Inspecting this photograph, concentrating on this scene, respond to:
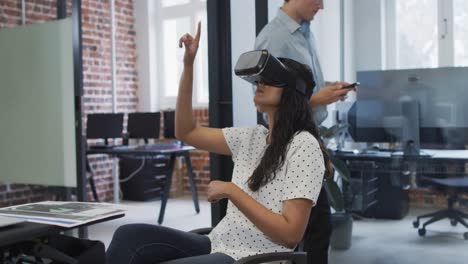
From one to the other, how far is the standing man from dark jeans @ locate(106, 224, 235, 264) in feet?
1.85

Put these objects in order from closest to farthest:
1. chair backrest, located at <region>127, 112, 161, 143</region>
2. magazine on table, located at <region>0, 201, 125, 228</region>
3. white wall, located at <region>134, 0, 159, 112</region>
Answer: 1. magazine on table, located at <region>0, 201, 125, 228</region>
2. chair backrest, located at <region>127, 112, 161, 143</region>
3. white wall, located at <region>134, 0, 159, 112</region>

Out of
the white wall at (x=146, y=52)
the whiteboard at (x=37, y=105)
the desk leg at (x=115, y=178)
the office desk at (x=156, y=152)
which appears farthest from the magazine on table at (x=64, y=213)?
the white wall at (x=146, y=52)

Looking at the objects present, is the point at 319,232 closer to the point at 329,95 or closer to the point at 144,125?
Answer: the point at 329,95

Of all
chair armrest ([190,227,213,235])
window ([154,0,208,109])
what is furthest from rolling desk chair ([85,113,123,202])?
chair armrest ([190,227,213,235])

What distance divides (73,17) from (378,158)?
2.26m

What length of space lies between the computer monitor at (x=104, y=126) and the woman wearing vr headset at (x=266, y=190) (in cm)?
392

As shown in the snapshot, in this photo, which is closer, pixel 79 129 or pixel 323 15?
pixel 323 15

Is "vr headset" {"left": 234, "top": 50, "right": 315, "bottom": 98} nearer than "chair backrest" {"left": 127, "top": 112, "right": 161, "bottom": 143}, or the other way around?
"vr headset" {"left": 234, "top": 50, "right": 315, "bottom": 98}

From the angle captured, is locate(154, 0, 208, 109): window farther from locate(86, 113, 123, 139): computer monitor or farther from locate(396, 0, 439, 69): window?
locate(396, 0, 439, 69): window

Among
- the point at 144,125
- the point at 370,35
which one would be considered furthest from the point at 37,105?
the point at 370,35

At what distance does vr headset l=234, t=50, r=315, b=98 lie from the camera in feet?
5.00

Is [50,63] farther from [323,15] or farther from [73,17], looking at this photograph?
[323,15]

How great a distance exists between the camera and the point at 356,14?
114 inches

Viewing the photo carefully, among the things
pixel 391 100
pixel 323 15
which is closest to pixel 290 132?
pixel 391 100
